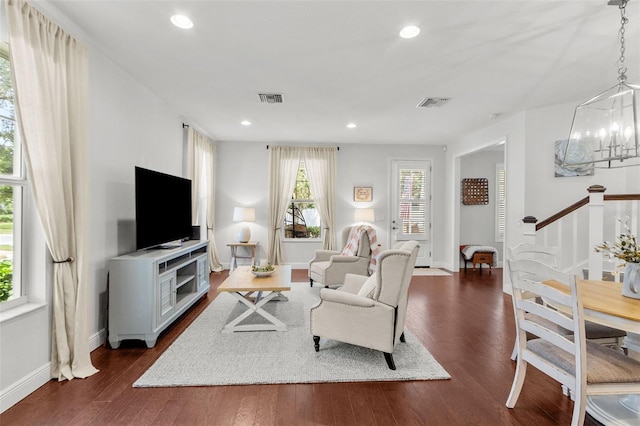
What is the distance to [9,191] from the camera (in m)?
2.12

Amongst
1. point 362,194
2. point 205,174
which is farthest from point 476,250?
point 205,174

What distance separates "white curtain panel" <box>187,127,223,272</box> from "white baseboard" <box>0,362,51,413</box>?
2.91m

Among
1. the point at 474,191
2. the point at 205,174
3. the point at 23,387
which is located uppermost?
the point at 205,174

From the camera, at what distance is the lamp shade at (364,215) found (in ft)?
20.6

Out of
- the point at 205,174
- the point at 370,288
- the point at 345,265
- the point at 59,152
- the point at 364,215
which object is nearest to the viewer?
the point at 59,152

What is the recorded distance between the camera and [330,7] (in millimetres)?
2168

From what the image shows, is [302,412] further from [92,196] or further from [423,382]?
[92,196]

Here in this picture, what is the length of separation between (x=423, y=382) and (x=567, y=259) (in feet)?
10.7

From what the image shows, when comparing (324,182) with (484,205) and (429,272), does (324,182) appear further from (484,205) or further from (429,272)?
(484,205)

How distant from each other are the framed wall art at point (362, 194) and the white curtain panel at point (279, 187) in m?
1.30

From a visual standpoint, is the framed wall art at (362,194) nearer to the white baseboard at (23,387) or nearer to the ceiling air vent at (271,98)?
the ceiling air vent at (271,98)

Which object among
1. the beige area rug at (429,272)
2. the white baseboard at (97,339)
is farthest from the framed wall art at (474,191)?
the white baseboard at (97,339)

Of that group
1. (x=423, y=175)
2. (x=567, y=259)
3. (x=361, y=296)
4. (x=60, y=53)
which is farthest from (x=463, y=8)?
(x=423, y=175)

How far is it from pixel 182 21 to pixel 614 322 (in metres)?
3.30
